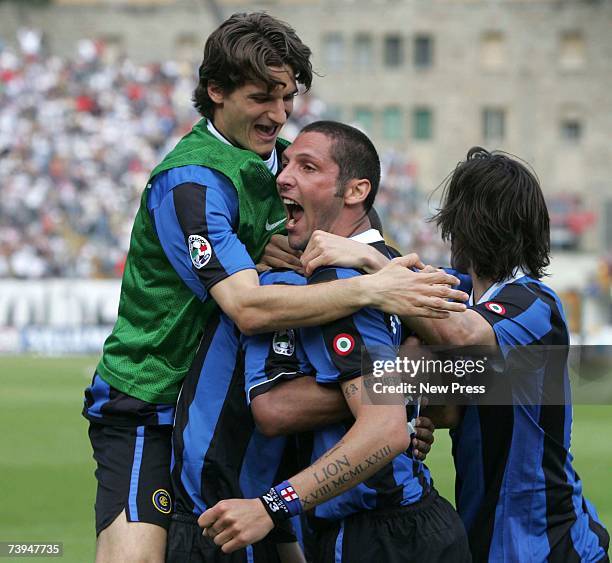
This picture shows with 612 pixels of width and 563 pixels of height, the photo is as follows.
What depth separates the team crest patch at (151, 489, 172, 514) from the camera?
396 centimetres

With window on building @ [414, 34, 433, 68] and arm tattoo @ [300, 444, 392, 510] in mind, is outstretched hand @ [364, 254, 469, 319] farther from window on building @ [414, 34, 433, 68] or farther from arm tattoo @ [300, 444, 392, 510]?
window on building @ [414, 34, 433, 68]

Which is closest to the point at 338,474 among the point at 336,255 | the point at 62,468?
the point at 336,255

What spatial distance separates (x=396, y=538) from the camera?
3.44m

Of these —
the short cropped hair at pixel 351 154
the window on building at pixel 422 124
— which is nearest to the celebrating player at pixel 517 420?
the short cropped hair at pixel 351 154

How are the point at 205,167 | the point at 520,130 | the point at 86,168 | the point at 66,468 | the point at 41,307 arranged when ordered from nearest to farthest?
the point at 205,167 → the point at 66,468 → the point at 41,307 → the point at 86,168 → the point at 520,130

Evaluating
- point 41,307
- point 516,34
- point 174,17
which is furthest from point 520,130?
point 41,307

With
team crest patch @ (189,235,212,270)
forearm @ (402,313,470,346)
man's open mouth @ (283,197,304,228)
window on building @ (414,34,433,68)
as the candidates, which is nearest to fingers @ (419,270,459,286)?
forearm @ (402,313,470,346)

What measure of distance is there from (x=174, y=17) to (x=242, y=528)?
55.1 m

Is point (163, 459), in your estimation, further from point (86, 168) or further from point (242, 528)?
point (86, 168)

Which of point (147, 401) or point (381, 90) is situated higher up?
point (381, 90)

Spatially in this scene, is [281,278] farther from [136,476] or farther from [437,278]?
[136,476]

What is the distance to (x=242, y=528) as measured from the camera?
325 cm

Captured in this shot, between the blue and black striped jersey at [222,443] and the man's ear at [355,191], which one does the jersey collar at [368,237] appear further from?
the blue and black striped jersey at [222,443]

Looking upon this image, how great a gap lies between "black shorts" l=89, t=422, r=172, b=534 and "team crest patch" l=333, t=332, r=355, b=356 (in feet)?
3.11
